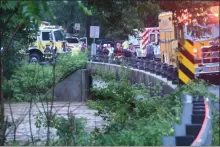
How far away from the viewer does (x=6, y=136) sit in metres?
7.43

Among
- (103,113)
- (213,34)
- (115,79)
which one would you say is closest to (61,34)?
(115,79)

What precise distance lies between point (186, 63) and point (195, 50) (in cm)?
24

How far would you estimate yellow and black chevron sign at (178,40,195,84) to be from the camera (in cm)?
755

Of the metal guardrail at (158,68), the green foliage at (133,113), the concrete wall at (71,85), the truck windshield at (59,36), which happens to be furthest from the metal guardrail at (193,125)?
the truck windshield at (59,36)

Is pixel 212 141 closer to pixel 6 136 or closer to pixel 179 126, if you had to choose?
pixel 179 126

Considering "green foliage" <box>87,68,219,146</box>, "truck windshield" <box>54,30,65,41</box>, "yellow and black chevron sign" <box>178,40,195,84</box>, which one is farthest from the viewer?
"truck windshield" <box>54,30,65,41</box>

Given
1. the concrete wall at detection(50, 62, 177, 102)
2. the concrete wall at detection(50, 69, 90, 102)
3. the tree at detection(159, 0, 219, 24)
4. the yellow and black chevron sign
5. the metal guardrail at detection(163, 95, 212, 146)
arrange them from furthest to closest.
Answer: the concrete wall at detection(50, 69, 90, 102) < the concrete wall at detection(50, 62, 177, 102) < the yellow and black chevron sign < the tree at detection(159, 0, 219, 24) < the metal guardrail at detection(163, 95, 212, 146)

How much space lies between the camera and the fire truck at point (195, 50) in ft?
24.1

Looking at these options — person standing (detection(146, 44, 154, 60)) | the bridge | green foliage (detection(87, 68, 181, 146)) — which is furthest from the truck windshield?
green foliage (detection(87, 68, 181, 146))

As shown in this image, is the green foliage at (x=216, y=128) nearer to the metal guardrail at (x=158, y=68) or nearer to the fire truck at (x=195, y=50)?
the fire truck at (x=195, y=50)

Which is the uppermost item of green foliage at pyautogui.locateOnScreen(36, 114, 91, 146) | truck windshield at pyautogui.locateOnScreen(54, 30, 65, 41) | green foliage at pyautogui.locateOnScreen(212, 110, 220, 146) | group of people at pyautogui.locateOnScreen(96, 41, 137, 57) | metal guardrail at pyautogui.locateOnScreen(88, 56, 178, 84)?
truck windshield at pyautogui.locateOnScreen(54, 30, 65, 41)

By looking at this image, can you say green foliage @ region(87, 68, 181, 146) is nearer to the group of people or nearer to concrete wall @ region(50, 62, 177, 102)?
concrete wall @ region(50, 62, 177, 102)

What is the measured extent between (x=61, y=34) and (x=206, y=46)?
2310 cm

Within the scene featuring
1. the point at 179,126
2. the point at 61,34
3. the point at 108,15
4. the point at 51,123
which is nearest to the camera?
the point at 179,126
